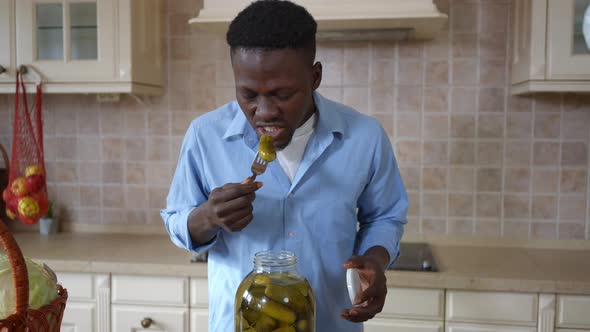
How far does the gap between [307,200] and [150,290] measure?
0.95 meters

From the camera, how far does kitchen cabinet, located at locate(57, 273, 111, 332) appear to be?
192 cm

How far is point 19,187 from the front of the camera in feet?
6.68

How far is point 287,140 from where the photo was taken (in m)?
1.00

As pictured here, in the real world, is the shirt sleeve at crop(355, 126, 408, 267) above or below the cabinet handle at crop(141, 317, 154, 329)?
above

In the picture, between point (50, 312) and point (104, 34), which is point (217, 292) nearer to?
point (50, 312)

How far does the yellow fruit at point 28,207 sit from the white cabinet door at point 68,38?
0.42m

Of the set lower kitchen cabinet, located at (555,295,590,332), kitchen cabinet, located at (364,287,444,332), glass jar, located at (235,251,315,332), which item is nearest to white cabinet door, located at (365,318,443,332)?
kitchen cabinet, located at (364,287,444,332)

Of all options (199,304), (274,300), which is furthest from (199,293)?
(274,300)

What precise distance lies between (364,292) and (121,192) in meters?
1.69

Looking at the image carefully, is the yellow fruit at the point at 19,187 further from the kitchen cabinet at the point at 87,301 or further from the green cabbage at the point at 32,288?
the green cabbage at the point at 32,288

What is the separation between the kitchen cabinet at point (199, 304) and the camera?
1866mm

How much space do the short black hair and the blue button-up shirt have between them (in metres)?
0.22

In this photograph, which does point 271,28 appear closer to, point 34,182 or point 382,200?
point 382,200

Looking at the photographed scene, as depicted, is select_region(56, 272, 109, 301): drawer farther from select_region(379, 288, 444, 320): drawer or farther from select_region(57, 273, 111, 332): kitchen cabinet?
select_region(379, 288, 444, 320): drawer
